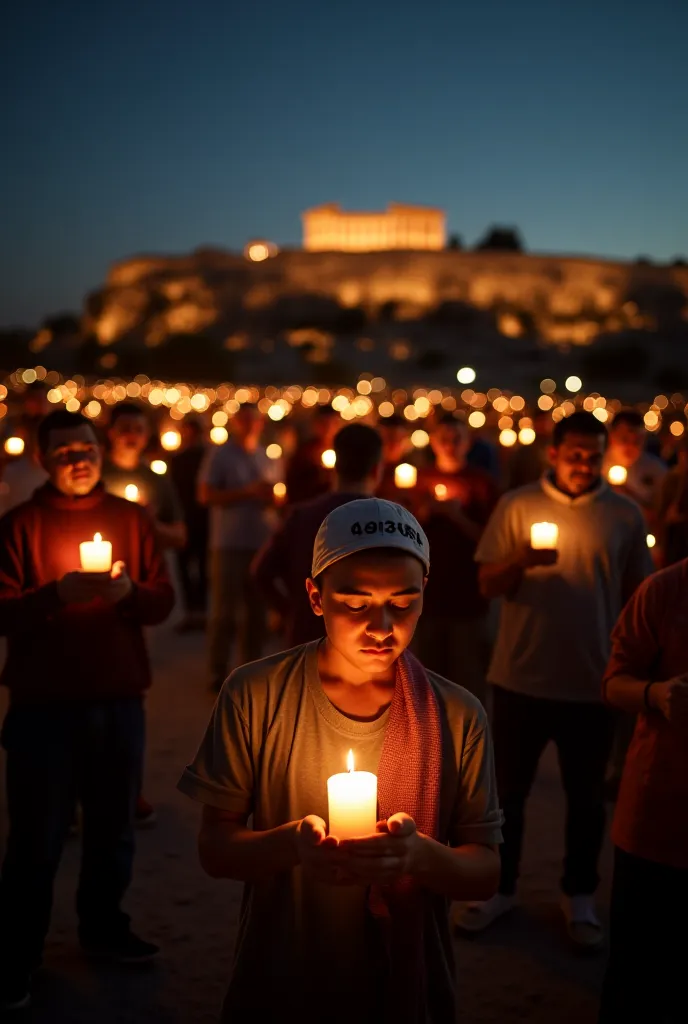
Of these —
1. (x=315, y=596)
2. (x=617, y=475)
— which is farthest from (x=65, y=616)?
(x=617, y=475)

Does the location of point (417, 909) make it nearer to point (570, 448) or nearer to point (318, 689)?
point (318, 689)

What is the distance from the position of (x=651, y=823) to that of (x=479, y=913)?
5.22ft

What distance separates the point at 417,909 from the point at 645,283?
10853cm

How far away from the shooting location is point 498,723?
4.10 m

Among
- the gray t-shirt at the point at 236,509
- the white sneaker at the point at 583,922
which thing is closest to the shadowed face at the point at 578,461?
the white sneaker at the point at 583,922

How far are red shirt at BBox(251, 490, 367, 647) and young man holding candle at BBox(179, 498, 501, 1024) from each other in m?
1.68

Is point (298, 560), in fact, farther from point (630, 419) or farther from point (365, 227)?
point (365, 227)

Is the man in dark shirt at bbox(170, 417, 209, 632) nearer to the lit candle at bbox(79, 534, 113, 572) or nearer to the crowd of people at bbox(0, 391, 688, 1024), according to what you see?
the crowd of people at bbox(0, 391, 688, 1024)

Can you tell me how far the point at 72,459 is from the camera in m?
3.42

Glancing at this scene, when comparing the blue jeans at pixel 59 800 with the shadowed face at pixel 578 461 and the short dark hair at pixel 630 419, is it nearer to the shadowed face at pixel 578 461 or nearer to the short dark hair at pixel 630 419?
the shadowed face at pixel 578 461

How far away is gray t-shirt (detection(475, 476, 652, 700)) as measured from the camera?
3.96 metres

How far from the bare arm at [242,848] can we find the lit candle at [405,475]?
3550 millimetres

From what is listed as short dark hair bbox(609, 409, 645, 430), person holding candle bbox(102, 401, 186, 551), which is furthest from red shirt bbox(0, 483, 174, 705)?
short dark hair bbox(609, 409, 645, 430)

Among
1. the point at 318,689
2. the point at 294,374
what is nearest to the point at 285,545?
the point at 318,689
